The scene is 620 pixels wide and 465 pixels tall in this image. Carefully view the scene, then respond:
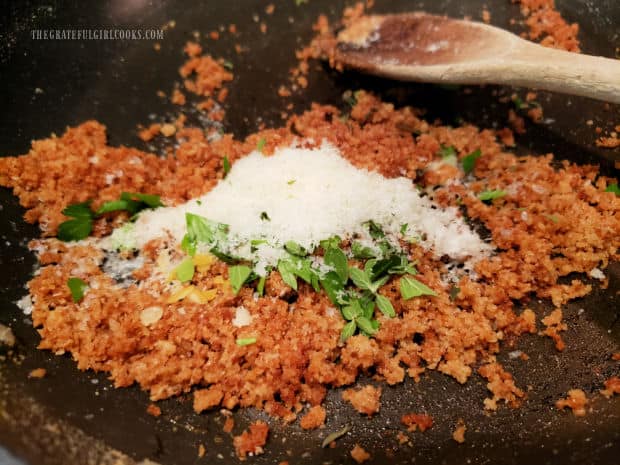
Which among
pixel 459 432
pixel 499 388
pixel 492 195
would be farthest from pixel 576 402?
pixel 492 195

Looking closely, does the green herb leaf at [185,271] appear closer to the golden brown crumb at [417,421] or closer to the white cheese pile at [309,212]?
the white cheese pile at [309,212]

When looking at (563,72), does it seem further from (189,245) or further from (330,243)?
(189,245)

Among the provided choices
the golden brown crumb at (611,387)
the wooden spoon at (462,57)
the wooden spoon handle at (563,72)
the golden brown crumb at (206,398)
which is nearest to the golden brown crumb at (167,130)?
the wooden spoon at (462,57)

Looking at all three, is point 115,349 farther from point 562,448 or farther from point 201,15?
point 201,15

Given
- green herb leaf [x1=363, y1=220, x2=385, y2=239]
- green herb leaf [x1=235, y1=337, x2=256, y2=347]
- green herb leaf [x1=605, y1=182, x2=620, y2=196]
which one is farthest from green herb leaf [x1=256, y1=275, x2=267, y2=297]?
green herb leaf [x1=605, y1=182, x2=620, y2=196]

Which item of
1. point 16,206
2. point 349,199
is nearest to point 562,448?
point 349,199
